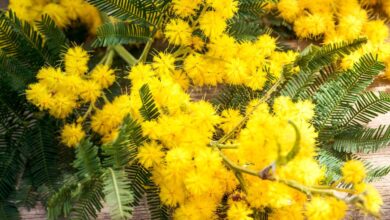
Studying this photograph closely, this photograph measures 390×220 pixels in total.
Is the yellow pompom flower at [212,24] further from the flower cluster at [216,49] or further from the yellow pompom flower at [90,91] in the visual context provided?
the yellow pompom flower at [90,91]

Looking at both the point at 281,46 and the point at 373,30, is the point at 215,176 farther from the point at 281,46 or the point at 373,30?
the point at 373,30

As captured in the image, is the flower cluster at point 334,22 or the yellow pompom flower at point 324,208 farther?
the flower cluster at point 334,22

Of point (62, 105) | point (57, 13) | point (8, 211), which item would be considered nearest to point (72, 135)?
point (62, 105)

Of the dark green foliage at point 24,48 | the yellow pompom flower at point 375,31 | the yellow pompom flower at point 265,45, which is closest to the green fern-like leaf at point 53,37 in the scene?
the dark green foliage at point 24,48

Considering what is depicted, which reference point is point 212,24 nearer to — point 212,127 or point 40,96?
point 212,127

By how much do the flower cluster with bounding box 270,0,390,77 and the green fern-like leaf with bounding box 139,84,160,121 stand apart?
41 centimetres

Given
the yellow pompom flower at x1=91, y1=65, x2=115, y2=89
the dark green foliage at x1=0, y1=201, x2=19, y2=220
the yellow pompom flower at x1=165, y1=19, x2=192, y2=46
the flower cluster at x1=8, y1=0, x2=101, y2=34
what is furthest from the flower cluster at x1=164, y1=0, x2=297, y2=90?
the dark green foliage at x1=0, y1=201, x2=19, y2=220

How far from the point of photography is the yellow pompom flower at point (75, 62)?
29.8 inches

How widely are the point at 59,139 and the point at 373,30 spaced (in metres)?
0.64

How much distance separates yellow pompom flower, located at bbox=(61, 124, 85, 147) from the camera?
75 centimetres

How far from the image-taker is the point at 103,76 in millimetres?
793

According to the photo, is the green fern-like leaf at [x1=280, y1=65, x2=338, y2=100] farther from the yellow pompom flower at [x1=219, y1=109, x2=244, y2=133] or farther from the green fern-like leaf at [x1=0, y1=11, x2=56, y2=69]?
the green fern-like leaf at [x1=0, y1=11, x2=56, y2=69]

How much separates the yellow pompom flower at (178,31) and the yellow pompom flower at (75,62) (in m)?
0.14

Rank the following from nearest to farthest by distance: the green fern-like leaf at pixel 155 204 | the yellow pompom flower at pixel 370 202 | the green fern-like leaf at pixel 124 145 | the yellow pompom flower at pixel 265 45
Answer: the yellow pompom flower at pixel 370 202, the green fern-like leaf at pixel 124 145, the green fern-like leaf at pixel 155 204, the yellow pompom flower at pixel 265 45
